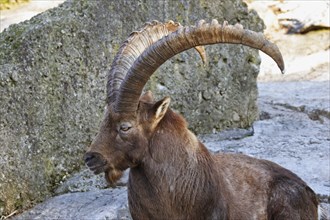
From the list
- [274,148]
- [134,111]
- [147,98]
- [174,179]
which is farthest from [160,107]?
[274,148]

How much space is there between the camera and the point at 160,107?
5.23m

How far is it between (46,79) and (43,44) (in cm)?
38

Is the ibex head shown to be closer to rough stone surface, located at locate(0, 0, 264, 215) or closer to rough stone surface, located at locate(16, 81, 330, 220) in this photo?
rough stone surface, located at locate(16, 81, 330, 220)

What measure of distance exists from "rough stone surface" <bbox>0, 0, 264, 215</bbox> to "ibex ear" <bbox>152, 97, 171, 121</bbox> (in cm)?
261

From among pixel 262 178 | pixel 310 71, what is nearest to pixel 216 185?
pixel 262 178

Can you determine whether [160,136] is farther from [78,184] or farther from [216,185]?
[78,184]

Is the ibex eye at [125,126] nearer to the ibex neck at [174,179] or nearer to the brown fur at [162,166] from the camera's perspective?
the brown fur at [162,166]

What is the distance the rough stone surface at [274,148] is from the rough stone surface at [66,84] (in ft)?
0.83

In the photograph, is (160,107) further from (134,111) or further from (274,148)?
(274,148)

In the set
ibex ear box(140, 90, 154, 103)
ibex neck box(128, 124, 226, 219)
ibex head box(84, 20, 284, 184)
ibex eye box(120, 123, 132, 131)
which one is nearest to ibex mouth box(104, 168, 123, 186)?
ibex head box(84, 20, 284, 184)

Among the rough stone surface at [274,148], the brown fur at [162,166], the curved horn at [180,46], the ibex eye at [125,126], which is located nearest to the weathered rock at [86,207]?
the rough stone surface at [274,148]

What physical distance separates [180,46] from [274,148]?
3961 millimetres

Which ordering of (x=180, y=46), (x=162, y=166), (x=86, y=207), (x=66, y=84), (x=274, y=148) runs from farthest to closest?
(x=274, y=148) < (x=66, y=84) < (x=86, y=207) < (x=162, y=166) < (x=180, y=46)

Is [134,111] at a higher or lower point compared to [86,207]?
higher
